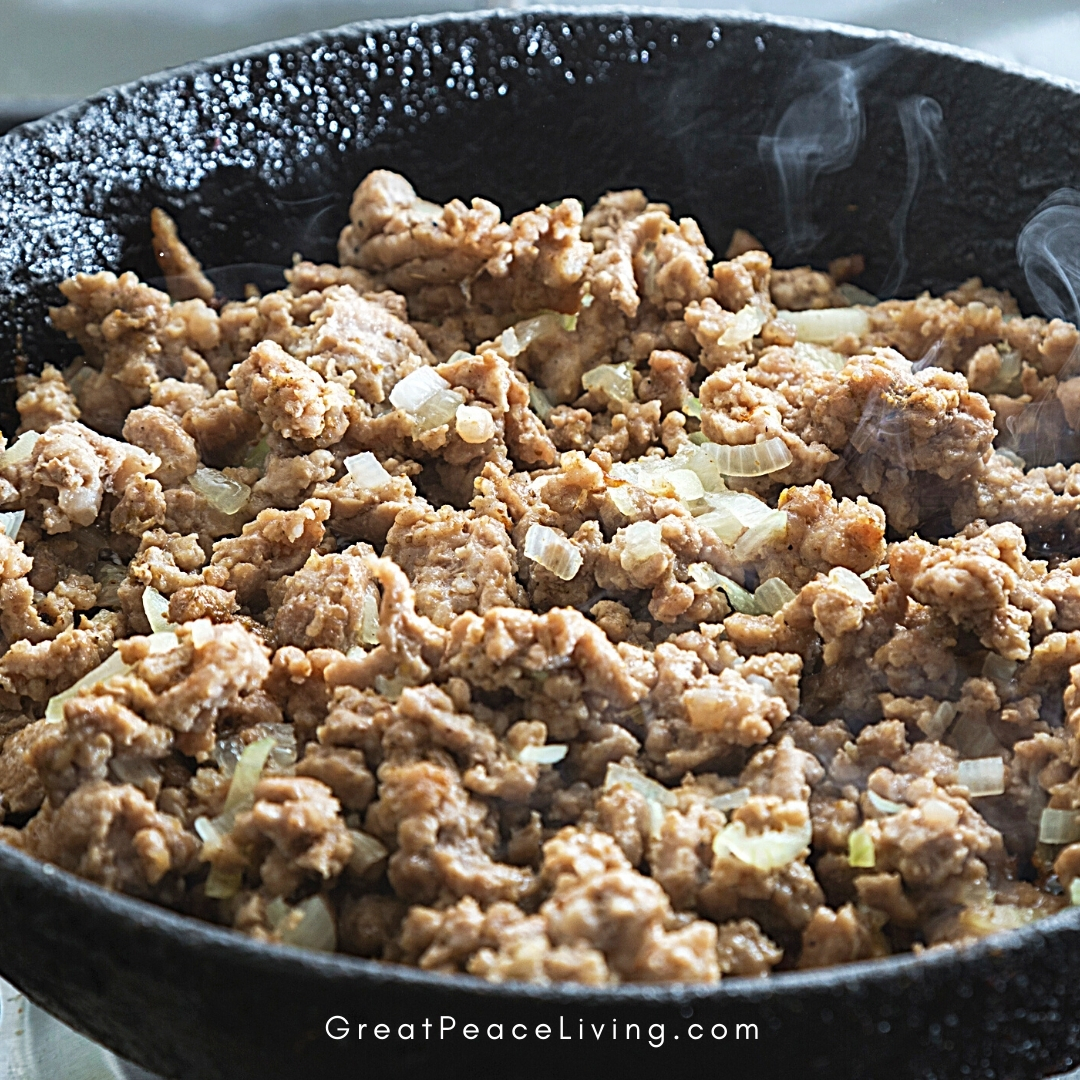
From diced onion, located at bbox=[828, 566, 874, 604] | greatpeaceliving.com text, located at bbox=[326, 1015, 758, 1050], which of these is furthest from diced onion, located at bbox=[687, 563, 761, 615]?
greatpeaceliving.com text, located at bbox=[326, 1015, 758, 1050]

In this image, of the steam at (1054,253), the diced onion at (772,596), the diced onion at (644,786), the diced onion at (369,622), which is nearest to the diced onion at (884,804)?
the diced onion at (644,786)

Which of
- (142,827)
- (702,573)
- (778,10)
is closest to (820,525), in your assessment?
(702,573)

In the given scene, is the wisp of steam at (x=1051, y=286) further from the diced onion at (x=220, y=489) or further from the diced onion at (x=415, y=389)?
the diced onion at (x=220, y=489)

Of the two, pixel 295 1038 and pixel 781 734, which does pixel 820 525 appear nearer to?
pixel 781 734

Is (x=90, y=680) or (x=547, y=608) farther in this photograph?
(x=547, y=608)

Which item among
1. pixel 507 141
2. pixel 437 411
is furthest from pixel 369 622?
pixel 507 141

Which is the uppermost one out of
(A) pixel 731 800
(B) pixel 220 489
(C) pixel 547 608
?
(B) pixel 220 489

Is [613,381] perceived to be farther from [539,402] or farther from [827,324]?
[827,324]
